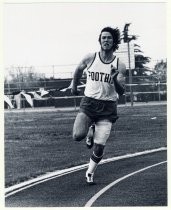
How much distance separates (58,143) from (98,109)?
6928 millimetres

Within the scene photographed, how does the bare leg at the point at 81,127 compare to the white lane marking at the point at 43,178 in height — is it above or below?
above

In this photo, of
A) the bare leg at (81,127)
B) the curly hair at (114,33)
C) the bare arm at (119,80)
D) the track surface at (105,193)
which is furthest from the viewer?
the bare leg at (81,127)

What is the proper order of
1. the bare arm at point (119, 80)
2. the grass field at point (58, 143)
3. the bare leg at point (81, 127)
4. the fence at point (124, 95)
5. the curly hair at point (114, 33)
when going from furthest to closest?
the fence at point (124, 95), the grass field at point (58, 143), the bare leg at point (81, 127), the curly hair at point (114, 33), the bare arm at point (119, 80)

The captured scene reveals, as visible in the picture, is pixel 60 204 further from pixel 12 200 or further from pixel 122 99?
pixel 122 99

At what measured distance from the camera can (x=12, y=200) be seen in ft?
28.0

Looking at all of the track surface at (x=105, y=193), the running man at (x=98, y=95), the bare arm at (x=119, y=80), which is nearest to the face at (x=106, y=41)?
the running man at (x=98, y=95)

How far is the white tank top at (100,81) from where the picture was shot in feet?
29.8

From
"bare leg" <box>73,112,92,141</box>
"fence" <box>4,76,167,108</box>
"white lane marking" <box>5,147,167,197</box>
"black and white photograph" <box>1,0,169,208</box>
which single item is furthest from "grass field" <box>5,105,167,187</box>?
"fence" <box>4,76,167,108</box>

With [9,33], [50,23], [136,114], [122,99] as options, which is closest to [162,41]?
[50,23]

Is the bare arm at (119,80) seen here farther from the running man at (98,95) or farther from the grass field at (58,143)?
the grass field at (58,143)

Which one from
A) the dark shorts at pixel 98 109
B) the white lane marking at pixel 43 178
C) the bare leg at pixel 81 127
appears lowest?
the white lane marking at pixel 43 178

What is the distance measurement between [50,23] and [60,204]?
5357 millimetres

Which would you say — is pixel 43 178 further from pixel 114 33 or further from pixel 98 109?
pixel 114 33

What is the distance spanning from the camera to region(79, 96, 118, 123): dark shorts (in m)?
9.23
